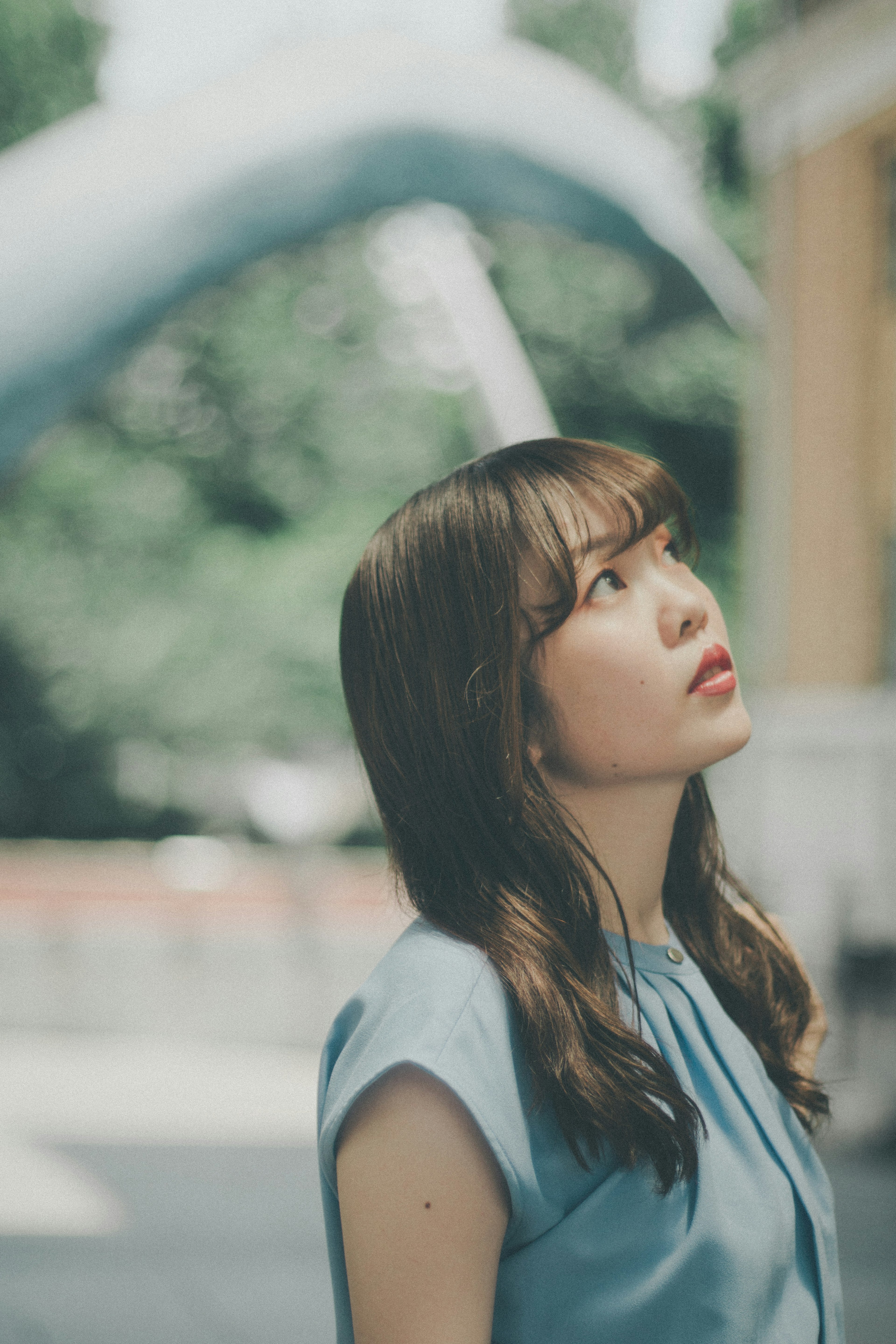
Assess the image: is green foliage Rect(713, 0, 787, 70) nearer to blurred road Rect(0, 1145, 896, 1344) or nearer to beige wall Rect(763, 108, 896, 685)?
beige wall Rect(763, 108, 896, 685)

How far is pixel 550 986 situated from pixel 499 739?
23 cm

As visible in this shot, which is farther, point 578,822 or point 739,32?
point 739,32

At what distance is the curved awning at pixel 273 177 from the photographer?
224 cm

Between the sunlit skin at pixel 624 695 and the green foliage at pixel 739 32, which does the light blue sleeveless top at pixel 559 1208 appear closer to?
the sunlit skin at pixel 624 695

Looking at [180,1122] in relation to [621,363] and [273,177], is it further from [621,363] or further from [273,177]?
[621,363]

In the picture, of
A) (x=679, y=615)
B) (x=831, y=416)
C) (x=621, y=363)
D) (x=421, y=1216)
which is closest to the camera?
(x=421, y=1216)

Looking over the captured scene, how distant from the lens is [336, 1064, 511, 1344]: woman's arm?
2.81 ft

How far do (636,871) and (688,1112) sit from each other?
247 millimetres

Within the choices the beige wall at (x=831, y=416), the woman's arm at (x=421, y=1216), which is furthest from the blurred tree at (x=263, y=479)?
the woman's arm at (x=421, y=1216)

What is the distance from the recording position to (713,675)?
Answer: 112cm

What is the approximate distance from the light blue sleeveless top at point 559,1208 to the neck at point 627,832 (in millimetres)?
208

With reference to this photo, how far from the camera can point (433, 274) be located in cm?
740

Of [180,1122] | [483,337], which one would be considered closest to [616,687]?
[180,1122]

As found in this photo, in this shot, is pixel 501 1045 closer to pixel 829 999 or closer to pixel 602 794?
pixel 602 794
